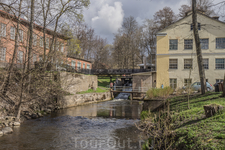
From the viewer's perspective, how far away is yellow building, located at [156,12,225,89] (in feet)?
80.6

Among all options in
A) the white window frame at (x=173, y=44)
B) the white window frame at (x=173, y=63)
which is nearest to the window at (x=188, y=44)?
the white window frame at (x=173, y=44)

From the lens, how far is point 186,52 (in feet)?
83.3

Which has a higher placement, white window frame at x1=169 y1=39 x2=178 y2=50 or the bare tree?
the bare tree

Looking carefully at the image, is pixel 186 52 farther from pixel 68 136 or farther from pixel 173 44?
pixel 68 136

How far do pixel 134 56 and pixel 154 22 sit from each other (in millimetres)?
11366

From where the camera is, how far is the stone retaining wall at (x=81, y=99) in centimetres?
1858

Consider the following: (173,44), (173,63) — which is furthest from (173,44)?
(173,63)

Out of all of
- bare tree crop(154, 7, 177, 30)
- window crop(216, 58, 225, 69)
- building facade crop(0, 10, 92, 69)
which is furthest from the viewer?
bare tree crop(154, 7, 177, 30)

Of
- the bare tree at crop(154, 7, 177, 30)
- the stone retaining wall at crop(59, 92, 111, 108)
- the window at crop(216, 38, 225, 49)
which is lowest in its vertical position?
the stone retaining wall at crop(59, 92, 111, 108)

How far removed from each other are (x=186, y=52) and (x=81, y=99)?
1564 cm

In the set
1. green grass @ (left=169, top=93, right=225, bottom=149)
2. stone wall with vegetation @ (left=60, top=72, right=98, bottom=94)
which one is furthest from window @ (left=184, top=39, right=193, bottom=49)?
green grass @ (left=169, top=93, right=225, bottom=149)

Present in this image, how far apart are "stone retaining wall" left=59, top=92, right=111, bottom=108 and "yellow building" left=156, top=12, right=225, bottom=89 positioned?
8.24 m

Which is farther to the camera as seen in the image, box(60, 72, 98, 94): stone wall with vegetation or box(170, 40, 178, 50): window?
box(170, 40, 178, 50): window

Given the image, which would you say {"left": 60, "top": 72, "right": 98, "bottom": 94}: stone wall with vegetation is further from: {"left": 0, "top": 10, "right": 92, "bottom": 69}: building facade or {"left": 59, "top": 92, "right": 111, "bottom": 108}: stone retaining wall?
{"left": 0, "top": 10, "right": 92, "bottom": 69}: building facade
